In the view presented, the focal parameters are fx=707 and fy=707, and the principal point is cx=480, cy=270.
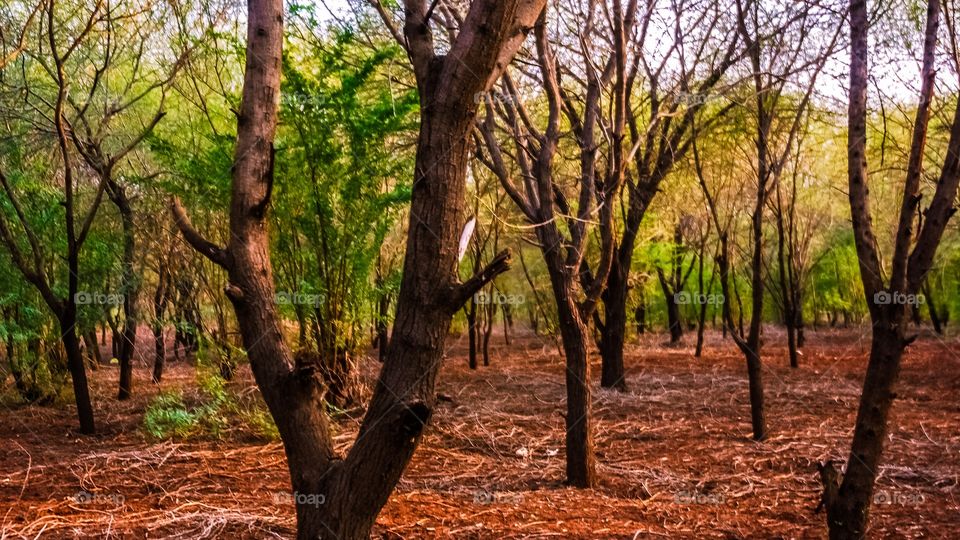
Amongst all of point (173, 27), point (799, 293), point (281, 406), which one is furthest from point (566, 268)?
point (799, 293)

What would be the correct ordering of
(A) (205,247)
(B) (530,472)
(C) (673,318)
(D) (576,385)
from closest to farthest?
(A) (205,247)
(D) (576,385)
(B) (530,472)
(C) (673,318)

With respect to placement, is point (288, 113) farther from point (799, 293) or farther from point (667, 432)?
point (799, 293)

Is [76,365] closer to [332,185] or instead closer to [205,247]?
[332,185]

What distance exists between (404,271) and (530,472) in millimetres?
3452

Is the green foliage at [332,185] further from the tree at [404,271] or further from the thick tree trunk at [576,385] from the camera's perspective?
the tree at [404,271]

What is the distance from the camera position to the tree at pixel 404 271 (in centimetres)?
238

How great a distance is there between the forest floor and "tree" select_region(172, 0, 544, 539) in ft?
1.98

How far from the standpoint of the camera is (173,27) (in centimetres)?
852

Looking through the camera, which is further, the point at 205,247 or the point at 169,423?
the point at 169,423

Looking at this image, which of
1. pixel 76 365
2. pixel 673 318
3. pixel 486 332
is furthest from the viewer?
pixel 673 318

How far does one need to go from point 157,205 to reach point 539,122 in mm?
5699

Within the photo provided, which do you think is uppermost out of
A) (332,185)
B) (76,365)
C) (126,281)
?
(332,185)

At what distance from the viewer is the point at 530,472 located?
18.0 ft

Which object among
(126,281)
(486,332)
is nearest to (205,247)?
(126,281)
